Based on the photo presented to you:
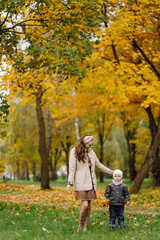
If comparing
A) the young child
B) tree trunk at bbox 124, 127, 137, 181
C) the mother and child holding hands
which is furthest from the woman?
tree trunk at bbox 124, 127, 137, 181

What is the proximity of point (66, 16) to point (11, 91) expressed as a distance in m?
4.85

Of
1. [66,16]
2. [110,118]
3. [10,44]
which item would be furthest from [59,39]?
[110,118]

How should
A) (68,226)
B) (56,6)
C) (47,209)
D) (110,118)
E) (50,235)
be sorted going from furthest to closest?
(110,118)
(47,209)
(56,6)
(68,226)
(50,235)

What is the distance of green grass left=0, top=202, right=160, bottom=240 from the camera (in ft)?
18.2

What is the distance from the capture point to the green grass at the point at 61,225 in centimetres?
555

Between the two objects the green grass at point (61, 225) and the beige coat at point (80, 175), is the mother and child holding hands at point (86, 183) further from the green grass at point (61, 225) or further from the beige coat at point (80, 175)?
the green grass at point (61, 225)

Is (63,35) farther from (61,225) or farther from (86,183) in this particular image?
(61,225)

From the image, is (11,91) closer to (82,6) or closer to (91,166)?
(82,6)

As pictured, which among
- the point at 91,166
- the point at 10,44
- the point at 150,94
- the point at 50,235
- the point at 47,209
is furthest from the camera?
the point at 150,94

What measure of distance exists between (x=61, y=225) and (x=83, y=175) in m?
1.54

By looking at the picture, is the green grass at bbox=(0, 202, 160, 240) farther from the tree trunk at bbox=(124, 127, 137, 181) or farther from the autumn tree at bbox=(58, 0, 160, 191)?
the tree trunk at bbox=(124, 127, 137, 181)

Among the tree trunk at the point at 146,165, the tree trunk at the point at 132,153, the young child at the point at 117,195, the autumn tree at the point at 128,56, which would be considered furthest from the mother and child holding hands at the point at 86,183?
the tree trunk at the point at 132,153

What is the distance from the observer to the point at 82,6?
801cm

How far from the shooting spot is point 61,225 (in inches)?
256
